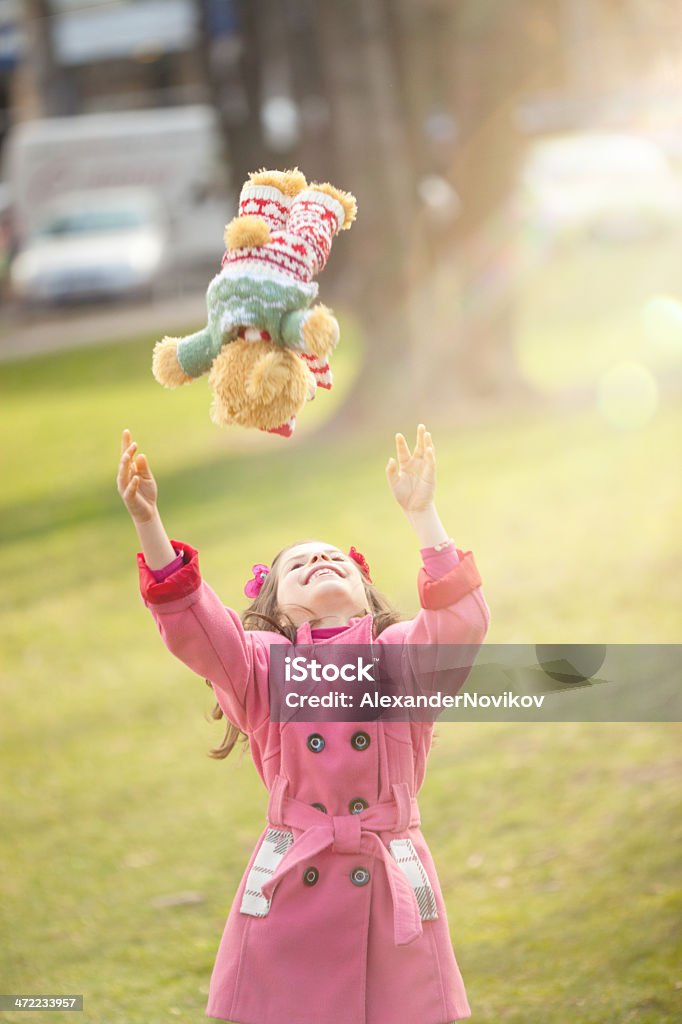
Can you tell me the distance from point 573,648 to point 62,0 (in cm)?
2302

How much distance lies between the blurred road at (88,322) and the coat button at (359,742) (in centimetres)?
Answer: 981

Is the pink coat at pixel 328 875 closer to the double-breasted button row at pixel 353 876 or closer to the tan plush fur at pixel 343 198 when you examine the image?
the double-breasted button row at pixel 353 876

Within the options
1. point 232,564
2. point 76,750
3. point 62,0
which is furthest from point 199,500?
point 62,0

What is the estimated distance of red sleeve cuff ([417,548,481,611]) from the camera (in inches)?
78.5

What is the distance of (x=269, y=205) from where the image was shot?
6.82ft

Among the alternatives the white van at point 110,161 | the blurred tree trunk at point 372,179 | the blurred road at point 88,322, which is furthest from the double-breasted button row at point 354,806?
the white van at point 110,161

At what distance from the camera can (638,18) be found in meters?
7.18

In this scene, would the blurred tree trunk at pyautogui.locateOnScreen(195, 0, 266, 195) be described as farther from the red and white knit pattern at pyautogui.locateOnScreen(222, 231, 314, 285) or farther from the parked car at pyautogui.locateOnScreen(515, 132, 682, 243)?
the red and white knit pattern at pyautogui.locateOnScreen(222, 231, 314, 285)

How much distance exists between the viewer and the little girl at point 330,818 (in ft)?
6.66

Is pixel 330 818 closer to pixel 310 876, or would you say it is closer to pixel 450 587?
pixel 310 876

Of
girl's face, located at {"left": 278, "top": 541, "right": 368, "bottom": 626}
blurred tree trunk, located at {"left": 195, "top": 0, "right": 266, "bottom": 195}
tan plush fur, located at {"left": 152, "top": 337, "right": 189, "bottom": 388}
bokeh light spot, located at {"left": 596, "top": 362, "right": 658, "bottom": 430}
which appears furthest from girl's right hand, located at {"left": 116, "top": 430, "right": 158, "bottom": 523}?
bokeh light spot, located at {"left": 596, "top": 362, "right": 658, "bottom": 430}

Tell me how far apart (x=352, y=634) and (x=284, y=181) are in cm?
72

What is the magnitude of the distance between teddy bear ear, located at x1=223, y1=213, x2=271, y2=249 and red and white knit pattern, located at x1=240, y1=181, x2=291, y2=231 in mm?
68

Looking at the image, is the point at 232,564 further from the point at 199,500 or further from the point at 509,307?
the point at 509,307
